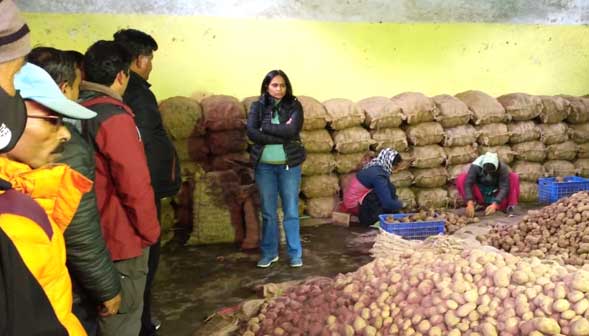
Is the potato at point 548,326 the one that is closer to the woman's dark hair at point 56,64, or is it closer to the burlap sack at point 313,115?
the woman's dark hair at point 56,64

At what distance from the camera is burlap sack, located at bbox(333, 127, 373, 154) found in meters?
5.94

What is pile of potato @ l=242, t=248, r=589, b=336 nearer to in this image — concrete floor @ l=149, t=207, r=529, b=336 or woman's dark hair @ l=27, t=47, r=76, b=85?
concrete floor @ l=149, t=207, r=529, b=336

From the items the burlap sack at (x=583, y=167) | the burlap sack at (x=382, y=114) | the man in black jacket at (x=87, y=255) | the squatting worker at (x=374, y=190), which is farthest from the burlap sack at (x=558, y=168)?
the man in black jacket at (x=87, y=255)

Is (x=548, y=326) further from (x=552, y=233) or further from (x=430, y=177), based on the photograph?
(x=430, y=177)

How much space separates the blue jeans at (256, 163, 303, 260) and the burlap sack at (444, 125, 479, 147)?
2.39 m

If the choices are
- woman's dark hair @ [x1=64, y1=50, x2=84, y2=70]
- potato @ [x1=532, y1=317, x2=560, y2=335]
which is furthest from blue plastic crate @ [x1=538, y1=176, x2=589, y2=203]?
woman's dark hair @ [x1=64, y1=50, x2=84, y2=70]

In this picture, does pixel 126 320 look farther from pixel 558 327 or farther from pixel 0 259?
pixel 558 327

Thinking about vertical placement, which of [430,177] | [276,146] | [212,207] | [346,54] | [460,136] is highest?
[346,54]

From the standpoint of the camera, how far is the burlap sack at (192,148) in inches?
219

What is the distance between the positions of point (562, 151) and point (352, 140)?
2.65m

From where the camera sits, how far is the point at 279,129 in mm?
4391

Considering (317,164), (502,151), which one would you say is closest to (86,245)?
(317,164)

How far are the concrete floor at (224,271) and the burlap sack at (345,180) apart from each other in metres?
0.53

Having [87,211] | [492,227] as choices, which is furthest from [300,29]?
[87,211]
